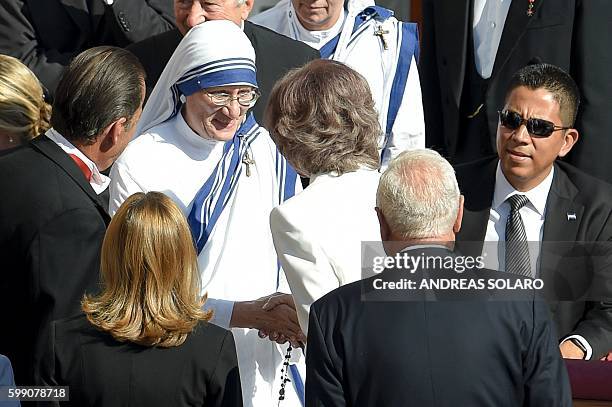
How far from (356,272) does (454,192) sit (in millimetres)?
472

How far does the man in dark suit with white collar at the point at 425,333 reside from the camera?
2.65m

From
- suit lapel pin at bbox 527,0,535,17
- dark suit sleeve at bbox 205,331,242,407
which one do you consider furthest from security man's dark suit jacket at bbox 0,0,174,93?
dark suit sleeve at bbox 205,331,242,407

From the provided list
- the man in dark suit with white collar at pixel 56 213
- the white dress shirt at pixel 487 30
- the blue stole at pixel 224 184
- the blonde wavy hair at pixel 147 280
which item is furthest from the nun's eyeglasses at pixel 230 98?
the white dress shirt at pixel 487 30

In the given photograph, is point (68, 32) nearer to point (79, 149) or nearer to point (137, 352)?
point (79, 149)

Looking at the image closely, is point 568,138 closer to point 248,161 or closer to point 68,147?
point 248,161

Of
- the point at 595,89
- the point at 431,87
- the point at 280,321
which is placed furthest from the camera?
the point at 431,87

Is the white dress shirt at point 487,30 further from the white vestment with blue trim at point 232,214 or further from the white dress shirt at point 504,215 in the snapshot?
the white vestment with blue trim at point 232,214

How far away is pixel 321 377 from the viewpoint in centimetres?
270

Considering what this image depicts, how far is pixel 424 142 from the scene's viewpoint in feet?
16.5

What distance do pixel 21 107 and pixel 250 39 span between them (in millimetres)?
1074

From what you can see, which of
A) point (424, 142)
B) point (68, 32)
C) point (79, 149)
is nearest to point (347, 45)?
point (424, 142)

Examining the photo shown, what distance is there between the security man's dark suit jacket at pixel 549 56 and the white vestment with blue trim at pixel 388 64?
0.85 feet

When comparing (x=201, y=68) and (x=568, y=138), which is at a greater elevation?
(x=201, y=68)

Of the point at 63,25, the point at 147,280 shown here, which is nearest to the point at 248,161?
the point at 147,280
